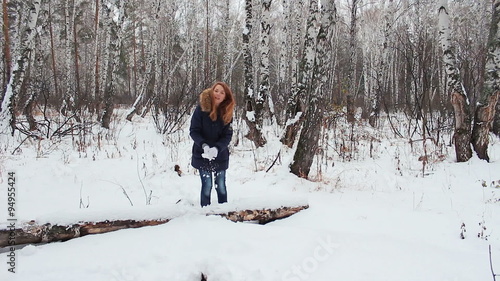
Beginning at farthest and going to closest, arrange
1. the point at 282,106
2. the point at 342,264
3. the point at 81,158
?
1. the point at 282,106
2. the point at 81,158
3. the point at 342,264

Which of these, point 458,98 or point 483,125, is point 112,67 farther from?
point 483,125

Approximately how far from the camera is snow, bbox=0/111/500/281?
222cm

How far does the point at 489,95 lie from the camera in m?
5.85

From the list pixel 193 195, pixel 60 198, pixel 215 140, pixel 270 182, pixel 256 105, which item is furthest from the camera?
pixel 256 105

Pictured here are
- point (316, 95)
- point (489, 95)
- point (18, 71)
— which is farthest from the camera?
point (18, 71)

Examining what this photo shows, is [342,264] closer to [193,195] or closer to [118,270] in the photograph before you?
[118,270]

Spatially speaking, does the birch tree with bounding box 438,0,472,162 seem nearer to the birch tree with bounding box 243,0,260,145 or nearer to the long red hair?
the birch tree with bounding box 243,0,260,145

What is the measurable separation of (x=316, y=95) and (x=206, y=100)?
219 centimetres

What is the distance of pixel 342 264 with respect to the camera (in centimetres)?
236

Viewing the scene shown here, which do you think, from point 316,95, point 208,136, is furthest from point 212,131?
point 316,95

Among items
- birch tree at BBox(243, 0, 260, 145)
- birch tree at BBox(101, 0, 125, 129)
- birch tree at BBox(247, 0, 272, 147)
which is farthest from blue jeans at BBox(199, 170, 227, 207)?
birch tree at BBox(101, 0, 125, 129)

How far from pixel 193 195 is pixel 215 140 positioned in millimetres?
1182

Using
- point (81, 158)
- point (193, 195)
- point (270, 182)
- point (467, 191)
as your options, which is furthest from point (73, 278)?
point (467, 191)

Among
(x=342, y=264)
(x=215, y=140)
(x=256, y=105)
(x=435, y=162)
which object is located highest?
(x=256, y=105)
